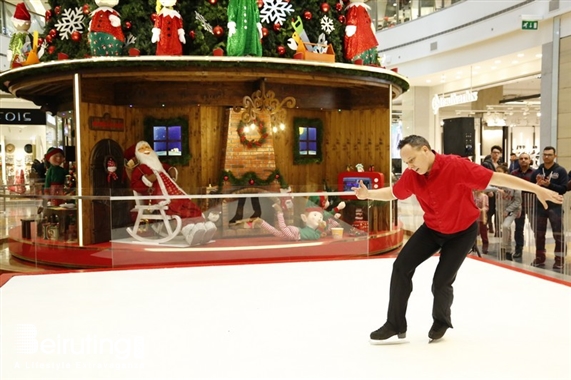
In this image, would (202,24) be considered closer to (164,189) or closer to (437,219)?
(164,189)

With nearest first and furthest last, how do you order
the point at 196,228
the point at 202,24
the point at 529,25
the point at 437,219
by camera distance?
the point at 437,219 → the point at 196,228 → the point at 202,24 → the point at 529,25

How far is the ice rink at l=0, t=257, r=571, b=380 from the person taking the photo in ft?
10.2

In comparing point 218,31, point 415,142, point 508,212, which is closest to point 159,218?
point 218,31

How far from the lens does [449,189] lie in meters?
3.33

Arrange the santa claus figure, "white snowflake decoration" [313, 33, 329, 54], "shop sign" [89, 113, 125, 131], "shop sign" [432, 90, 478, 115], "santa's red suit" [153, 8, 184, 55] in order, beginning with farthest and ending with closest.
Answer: "shop sign" [432, 90, 478, 115], "white snowflake decoration" [313, 33, 329, 54], "shop sign" [89, 113, 125, 131], "santa's red suit" [153, 8, 184, 55], the santa claus figure

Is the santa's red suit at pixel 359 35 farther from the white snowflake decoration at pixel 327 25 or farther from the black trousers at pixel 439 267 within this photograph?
the black trousers at pixel 439 267

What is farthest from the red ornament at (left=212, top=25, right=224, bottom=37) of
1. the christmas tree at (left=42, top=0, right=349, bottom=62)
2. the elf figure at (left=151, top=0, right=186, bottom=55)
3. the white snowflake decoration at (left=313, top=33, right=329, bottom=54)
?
the white snowflake decoration at (left=313, top=33, right=329, bottom=54)

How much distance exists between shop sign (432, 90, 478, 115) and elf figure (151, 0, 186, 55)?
1190cm

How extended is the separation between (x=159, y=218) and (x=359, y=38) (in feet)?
14.4

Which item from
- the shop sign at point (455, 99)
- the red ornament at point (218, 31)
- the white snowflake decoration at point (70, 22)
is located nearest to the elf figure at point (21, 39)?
the white snowflake decoration at point (70, 22)

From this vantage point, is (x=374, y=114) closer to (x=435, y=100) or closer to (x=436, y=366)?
(x=436, y=366)

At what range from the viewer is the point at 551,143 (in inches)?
482

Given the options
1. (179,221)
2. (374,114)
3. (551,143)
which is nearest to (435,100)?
(551,143)

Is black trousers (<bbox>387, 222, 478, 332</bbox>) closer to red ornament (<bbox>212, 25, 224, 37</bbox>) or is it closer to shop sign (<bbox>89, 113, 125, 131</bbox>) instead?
red ornament (<bbox>212, 25, 224, 37</bbox>)
